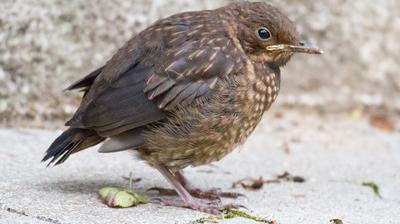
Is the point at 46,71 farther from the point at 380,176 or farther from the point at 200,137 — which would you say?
the point at 380,176

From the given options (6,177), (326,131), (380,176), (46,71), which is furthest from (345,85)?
(6,177)

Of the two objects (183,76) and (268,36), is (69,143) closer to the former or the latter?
(183,76)

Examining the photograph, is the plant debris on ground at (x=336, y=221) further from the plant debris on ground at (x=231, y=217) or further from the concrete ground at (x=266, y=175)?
the plant debris on ground at (x=231, y=217)

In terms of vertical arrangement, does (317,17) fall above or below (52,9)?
above

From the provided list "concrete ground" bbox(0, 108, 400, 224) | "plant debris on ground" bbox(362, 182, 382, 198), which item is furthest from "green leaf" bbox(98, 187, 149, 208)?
"plant debris on ground" bbox(362, 182, 382, 198)

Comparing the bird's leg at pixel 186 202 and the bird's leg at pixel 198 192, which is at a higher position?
the bird's leg at pixel 198 192

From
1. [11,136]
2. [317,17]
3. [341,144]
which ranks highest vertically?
[317,17]

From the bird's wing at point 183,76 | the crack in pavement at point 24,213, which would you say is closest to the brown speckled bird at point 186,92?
the bird's wing at point 183,76
